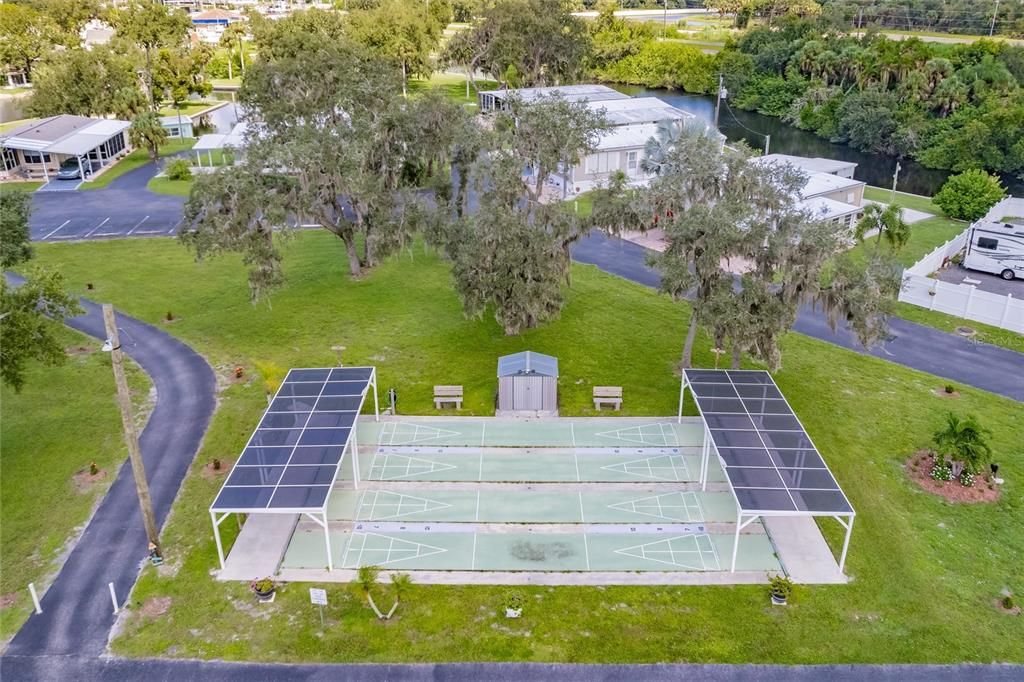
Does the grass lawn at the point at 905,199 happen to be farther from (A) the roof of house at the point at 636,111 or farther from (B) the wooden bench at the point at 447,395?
(B) the wooden bench at the point at 447,395

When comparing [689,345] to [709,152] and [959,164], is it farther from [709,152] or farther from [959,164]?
[959,164]

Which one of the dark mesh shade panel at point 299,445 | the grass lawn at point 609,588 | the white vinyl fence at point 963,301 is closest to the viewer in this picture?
the grass lawn at point 609,588

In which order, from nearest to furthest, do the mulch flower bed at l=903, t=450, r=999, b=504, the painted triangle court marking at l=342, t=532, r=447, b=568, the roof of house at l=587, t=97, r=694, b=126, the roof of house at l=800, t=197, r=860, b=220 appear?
1. the painted triangle court marking at l=342, t=532, r=447, b=568
2. the mulch flower bed at l=903, t=450, r=999, b=504
3. the roof of house at l=800, t=197, r=860, b=220
4. the roof of house at l=587, t=97, r=694, b=126

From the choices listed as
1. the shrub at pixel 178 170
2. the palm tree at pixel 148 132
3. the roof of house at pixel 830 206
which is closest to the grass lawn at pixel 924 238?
the roof of house at pixel 830 206

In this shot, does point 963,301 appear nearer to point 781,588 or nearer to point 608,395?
point 608,395

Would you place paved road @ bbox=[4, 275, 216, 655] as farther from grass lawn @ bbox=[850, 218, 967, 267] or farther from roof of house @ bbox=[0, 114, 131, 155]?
grass lawn @ bbox=[850, 218, 967, 267]

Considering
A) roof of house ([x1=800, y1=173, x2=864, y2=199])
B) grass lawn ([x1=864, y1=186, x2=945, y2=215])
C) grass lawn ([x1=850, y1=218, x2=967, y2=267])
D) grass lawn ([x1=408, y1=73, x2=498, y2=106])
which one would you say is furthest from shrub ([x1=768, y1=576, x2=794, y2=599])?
grass lawn ([x1=408, y1=73, x2=498, y2=106])

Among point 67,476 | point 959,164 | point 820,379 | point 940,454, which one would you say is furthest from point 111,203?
point 959,164
